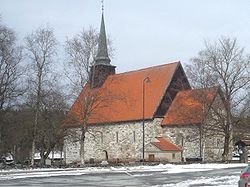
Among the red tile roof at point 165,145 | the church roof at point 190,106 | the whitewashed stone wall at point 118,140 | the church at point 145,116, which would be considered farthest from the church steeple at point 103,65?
the red tile roof at point 165,145

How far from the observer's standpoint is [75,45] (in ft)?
148

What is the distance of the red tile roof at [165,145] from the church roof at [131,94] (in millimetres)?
3298

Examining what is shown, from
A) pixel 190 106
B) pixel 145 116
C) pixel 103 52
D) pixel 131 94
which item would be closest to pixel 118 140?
pixel 145 116

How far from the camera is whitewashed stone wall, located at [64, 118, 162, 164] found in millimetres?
56500

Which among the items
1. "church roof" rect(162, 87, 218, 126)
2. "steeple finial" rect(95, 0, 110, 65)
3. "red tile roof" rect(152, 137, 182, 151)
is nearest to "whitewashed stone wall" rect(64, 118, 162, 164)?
"red tile roof" rect(152, 137, 182, 151)

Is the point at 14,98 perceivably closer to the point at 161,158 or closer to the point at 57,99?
the point at 57,99

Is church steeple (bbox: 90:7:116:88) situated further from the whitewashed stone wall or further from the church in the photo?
the whitewashed stone wall

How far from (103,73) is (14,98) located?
74.5 ft

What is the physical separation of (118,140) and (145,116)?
5.95 metres

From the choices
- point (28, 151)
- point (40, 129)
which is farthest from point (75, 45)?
point (28, 151)

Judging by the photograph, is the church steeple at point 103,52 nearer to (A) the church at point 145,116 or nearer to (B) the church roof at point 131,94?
(A) the church at point 145,116

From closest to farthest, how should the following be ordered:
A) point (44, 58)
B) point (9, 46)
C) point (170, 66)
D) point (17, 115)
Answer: point (9, 46)
point (44, 58)
point (17, 115)
point (170, 66)

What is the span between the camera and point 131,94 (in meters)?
62.6

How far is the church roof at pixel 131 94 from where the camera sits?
57.7 metres
